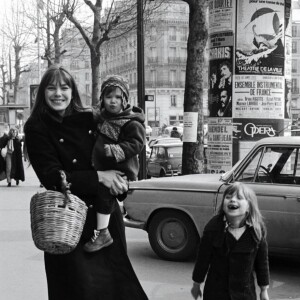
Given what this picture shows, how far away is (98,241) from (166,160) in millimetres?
16036

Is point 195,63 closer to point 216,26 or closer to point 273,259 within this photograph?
point 216,26

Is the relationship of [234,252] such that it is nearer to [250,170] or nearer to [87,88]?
[250,170]

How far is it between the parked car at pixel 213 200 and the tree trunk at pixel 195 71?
5277 mm

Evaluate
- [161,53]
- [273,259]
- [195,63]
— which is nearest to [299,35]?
[161,53]

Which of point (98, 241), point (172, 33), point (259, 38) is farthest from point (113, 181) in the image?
point (172, 33)

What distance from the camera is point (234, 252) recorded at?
13.4ft

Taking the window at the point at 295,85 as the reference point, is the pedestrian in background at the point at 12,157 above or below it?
below

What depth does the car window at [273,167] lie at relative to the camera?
7.18m

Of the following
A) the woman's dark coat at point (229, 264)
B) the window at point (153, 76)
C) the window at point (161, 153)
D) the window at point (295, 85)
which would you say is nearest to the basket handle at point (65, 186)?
the woman's dark coat at point (229, 264)

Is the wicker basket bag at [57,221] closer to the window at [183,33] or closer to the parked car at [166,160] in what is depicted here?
the parked car at [166,160]

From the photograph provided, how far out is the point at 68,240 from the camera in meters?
3.14

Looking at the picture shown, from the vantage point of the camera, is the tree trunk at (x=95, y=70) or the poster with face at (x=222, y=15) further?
the tree trunk at (x=95, y=70)

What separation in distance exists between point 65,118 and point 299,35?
291ft

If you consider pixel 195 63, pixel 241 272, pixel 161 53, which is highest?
pixel 161 53
